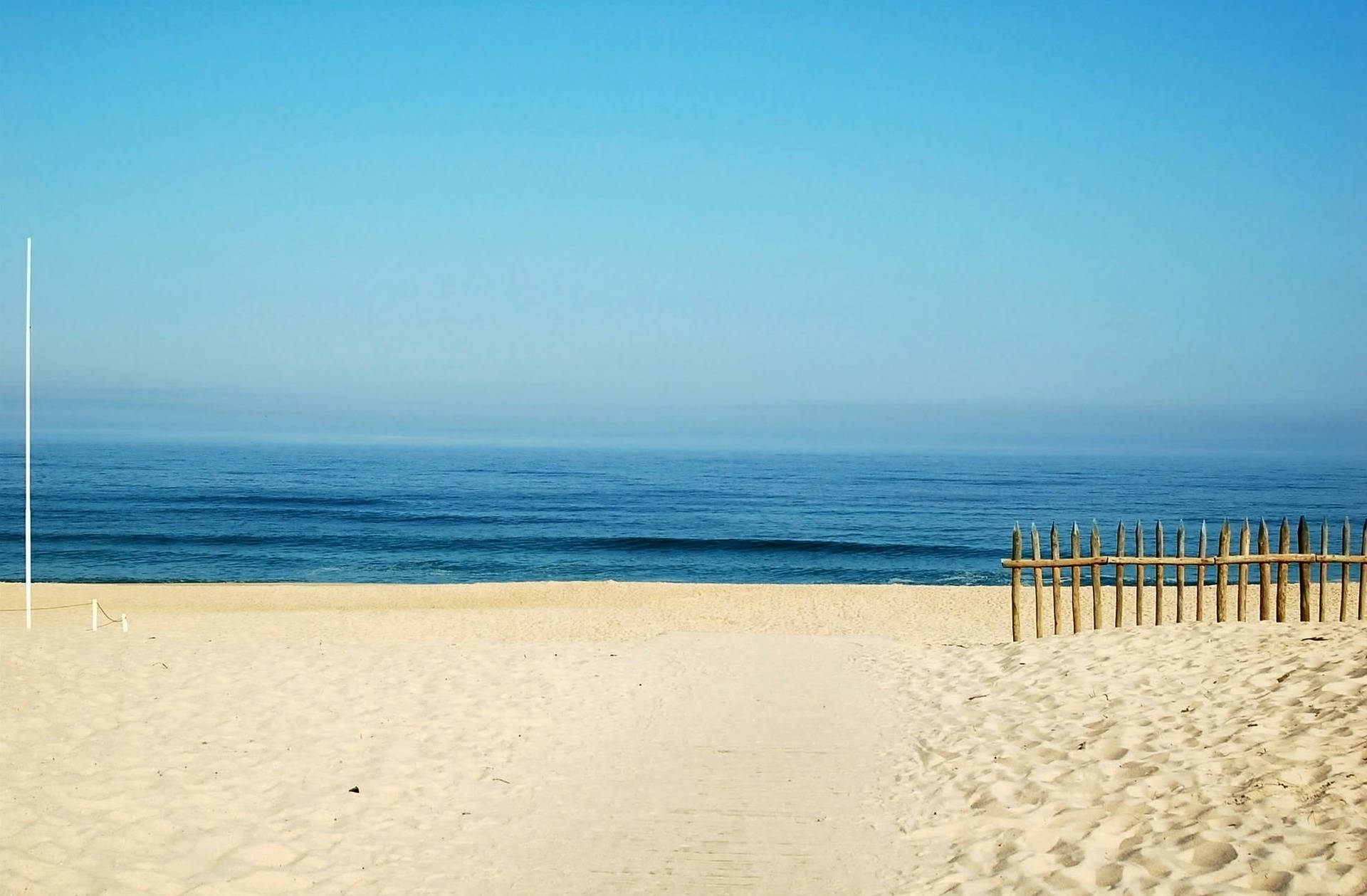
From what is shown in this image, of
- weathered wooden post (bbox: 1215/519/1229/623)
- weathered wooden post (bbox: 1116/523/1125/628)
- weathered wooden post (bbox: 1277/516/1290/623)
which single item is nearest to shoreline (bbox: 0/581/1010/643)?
weathered wooden post (bbox: 1116/523/1125/628)

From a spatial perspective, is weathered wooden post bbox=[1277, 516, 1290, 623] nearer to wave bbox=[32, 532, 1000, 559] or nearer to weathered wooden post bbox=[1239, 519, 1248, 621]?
weathered wooden post bbox=[1239, 519, 1248, 621]

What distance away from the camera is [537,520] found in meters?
40.1

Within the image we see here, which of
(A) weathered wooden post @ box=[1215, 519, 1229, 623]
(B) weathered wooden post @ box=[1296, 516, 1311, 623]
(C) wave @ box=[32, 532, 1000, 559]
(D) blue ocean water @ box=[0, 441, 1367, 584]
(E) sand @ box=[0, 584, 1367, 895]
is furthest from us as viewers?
(C) wave @ box=[32, 532, 1000, 559]

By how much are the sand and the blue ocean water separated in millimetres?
16370

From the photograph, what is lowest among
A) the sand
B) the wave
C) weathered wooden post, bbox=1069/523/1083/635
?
the wave

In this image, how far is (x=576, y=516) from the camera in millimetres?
42156

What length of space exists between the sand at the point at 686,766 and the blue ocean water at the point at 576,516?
16.4m

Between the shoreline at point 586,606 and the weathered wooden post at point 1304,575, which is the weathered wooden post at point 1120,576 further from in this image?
the shoreline at point 586,606

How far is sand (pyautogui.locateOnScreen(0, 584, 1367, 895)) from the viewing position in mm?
5301

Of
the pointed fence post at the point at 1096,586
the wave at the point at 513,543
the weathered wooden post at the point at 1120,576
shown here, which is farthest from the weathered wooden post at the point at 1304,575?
the wave at the point at 513,543

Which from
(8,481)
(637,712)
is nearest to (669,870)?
(637,712)

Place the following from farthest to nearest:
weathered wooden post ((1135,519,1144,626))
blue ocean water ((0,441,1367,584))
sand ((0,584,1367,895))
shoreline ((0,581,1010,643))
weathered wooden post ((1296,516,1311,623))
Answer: blue ocean water ((0,441,1367,584)) < shoreline ((0,581,1010,643)) < weathered wooden post ((1135,519,1144,626)) < weathered wooden post ((1296,516,1311,623)) < sand ((0,584,1367,895))

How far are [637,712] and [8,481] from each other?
199ft

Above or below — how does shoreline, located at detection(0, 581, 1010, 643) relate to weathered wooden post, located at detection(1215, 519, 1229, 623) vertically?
below
